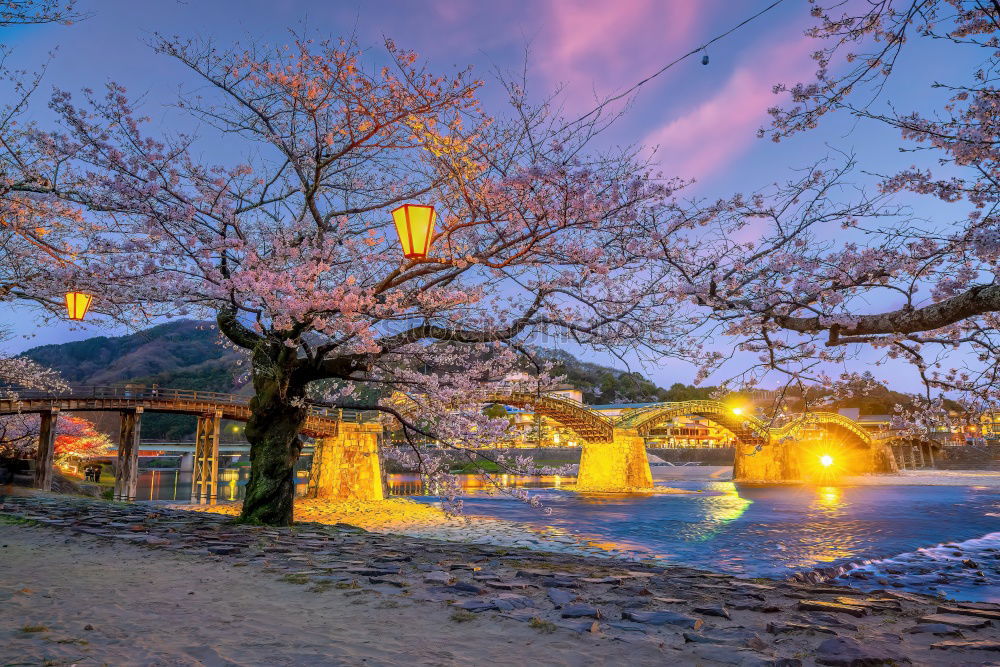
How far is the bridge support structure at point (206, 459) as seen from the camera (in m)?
33.0

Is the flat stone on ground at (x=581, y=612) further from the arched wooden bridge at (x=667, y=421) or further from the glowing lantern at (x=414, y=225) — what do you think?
the arched wooden bridge at (x=667, y=421)

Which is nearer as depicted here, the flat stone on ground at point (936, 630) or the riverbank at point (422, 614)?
the riverbank at point (422, 614)

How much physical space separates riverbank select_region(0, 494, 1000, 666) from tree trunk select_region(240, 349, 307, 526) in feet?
12.1

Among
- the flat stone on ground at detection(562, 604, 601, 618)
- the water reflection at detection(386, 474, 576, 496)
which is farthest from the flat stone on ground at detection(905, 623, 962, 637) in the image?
the water reflection at detection(386, 474, 576, 496)

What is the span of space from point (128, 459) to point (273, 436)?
80.9ft

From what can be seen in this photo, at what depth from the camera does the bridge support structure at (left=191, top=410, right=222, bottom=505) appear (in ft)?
108

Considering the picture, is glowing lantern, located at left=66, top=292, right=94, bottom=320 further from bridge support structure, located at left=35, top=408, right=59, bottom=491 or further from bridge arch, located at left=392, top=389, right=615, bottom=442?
bridge arch, located at left=392, top=389, right=615, bottom=442

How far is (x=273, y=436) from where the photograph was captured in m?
11.4

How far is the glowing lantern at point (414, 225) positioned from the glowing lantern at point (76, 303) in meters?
6.45

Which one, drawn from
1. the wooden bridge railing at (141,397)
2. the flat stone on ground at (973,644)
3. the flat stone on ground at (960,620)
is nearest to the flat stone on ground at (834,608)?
the flat stone on ground at (960,620)

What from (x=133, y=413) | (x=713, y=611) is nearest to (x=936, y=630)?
(x=713, y=611)

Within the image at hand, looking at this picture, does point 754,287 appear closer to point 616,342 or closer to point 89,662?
point 616,342

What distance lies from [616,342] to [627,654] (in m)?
6.47

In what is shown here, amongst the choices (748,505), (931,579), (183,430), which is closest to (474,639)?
(931,579)
